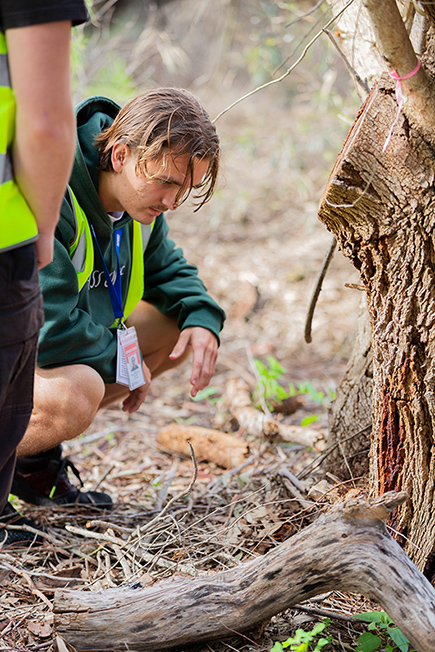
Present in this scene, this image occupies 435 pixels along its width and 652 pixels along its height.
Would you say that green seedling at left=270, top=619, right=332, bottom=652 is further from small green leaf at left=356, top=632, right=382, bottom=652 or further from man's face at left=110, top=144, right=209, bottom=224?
man's face at left=110, top=144, right=209, bottom=224

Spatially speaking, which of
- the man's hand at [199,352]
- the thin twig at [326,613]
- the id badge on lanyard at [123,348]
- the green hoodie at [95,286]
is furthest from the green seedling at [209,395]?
the thin twig at [326,613]

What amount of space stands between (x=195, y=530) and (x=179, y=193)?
117 cm

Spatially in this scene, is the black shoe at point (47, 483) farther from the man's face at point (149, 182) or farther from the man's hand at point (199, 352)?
the man's face at point (149, 182)

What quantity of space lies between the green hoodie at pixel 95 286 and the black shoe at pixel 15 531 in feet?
1.91

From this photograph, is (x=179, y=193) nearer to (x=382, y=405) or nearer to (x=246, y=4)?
(x=382, y=405)

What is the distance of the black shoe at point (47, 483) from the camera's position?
7.29ft

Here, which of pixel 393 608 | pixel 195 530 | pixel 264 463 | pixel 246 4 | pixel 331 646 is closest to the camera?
pixel 393 608

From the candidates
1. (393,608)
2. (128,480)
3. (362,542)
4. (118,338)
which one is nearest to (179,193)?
(118,338)

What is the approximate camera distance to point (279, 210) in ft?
22.8

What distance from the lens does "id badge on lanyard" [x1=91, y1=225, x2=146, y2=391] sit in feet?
7.13

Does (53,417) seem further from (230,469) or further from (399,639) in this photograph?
(399,639)

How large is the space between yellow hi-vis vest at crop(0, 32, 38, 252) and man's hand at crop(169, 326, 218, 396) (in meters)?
1.23

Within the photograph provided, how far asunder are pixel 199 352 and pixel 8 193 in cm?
132

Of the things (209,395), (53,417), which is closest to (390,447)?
(53,417)
